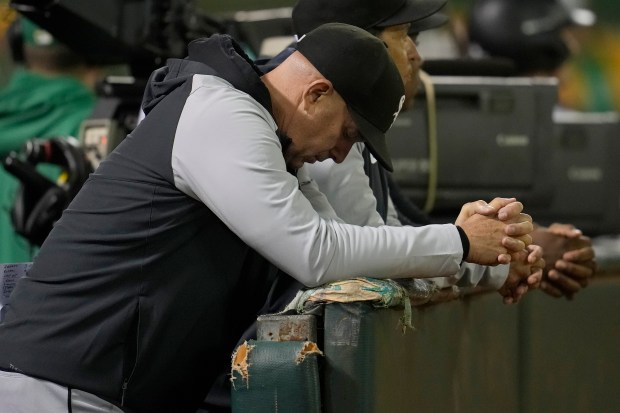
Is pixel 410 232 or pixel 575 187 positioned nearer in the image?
pixel 410 232

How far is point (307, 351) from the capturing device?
214 centimetres

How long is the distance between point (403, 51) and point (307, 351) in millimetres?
1186

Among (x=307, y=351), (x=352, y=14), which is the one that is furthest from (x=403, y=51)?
(x=307, y=351)

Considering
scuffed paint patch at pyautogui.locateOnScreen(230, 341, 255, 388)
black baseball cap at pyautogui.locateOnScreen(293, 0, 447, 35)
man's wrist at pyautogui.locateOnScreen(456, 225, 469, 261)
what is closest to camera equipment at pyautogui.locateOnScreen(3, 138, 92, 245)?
black baseball cap at pyautogui.locateOnScreen(293, 0, 447, 35)

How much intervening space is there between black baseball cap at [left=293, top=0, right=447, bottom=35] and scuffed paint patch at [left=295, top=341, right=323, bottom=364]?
3.52 feet

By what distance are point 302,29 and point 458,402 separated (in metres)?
0.95

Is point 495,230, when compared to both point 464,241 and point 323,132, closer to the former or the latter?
point 464,241

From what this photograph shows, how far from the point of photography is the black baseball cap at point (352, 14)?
3027 mm

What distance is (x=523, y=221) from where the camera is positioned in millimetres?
2611

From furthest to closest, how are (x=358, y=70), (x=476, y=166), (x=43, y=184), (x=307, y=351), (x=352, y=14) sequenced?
(x=476, y=166) < (x=43, y=184) < (x=352, y=14) < (x=358, y=70) < (x=307, y=351)

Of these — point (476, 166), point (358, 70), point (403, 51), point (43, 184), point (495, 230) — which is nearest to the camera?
point (358, 70)

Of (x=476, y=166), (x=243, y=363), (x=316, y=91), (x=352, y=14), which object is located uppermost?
(x=316, y=91)

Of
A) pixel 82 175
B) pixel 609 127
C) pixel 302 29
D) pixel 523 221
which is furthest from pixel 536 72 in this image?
pixel 523 221

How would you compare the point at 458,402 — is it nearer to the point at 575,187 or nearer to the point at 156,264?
the point at 156,264
